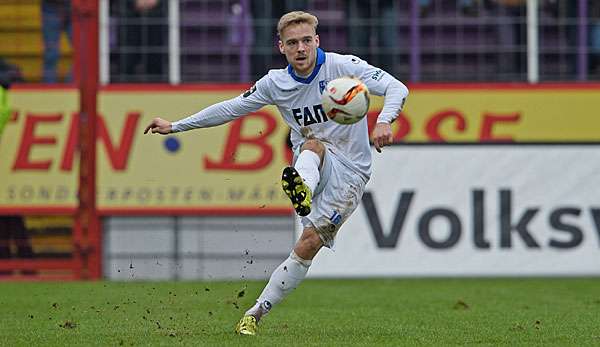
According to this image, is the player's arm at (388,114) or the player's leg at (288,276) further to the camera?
the player's leg at (288,276)

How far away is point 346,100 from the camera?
8.34 meters

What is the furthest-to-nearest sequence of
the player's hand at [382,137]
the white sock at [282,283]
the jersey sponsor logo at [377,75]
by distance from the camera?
1. the jersey sponsor logo at [377,75]
2. the white sock at [282,283]
3. the player's hand at [382,137]

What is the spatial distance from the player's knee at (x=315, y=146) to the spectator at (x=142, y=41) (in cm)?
750

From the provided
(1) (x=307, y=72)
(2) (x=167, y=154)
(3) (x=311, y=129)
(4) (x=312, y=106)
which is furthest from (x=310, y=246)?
(2) (x=167, y=154)

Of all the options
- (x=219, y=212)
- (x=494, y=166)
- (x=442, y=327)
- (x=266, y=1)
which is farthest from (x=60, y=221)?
(x=442, y=327)

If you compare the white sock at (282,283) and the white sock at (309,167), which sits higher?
the white sock at (309,167)

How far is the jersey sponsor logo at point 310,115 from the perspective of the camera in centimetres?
897

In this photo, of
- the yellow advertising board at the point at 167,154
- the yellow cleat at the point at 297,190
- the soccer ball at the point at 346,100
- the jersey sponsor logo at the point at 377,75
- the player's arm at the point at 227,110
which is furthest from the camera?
the yellow advertising board at the point at 167,154

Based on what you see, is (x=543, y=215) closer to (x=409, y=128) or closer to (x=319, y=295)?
(x=409, y=128)

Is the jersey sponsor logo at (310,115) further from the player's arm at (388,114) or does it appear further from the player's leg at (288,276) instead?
the player's leg at (288,276)

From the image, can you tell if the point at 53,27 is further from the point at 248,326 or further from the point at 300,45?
the point at 248,326

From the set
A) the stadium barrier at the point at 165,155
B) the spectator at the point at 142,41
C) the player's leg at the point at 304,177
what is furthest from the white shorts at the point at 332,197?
the spectator at the point at 142,41

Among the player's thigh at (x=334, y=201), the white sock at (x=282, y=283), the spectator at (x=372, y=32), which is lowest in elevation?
the white sock at (x=282, y=283)

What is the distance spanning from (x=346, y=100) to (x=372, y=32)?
802cm
